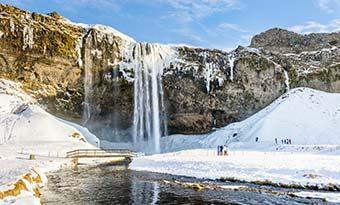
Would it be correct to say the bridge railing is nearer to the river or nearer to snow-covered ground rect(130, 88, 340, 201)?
snow-covered ground rect(130, 88, 340, 201)

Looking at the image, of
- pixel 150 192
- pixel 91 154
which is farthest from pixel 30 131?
pixel 150 192

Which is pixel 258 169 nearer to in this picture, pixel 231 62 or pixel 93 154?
pixel 93 154

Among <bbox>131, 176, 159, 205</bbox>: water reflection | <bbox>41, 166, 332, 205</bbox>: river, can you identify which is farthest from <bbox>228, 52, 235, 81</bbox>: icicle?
<bbox>131, 176, 159, 205</bbox>: water reflection

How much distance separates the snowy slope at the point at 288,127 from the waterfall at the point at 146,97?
527 centimetres

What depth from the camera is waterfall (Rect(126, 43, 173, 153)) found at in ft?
224

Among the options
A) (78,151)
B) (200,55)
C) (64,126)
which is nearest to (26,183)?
(78,151)

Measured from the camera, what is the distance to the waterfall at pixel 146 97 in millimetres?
68188

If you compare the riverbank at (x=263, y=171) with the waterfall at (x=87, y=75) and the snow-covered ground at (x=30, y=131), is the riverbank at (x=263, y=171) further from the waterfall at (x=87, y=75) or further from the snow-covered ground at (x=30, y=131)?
the waterfall at (x=87, y=75)

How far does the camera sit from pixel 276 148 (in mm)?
49188

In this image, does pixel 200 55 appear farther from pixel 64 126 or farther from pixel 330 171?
pixel 330 171

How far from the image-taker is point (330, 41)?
9050 centimetres

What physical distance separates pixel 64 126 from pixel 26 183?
128ft

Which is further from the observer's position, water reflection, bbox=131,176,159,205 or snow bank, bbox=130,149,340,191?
snow bank, bbox=130,149,340,191

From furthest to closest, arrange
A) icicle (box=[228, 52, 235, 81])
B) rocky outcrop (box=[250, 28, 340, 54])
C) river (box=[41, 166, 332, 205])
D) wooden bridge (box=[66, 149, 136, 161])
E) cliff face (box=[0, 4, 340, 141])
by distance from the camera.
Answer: rocky outcrop (box=[250, 28, 340, 54]) → icicle (box=[228, 52, 235, 81]) → cliff face (box=[0, 4, 340, 141]) → wooden bridge (box=[66, 149, 136, 161]) → river (box=[41, 166, 332, 205])
